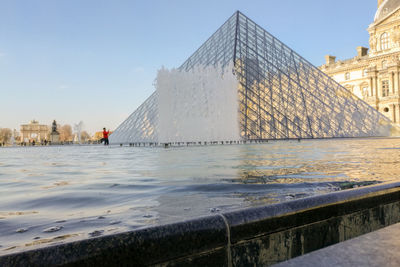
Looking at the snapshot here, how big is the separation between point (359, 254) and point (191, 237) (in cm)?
76

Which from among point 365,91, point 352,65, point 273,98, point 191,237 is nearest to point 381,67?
point 365,91

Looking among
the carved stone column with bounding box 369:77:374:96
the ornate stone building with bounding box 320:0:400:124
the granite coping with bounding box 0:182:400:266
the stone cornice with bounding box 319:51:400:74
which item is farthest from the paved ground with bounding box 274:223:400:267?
the carved stone column with bounding box 369:77:374:96

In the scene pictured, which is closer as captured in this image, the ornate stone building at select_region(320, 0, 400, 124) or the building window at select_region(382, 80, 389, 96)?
the ornate stone building at select_region(320, 0, 400, 124)

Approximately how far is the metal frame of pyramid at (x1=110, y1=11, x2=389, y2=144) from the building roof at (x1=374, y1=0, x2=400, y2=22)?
24.2 metres

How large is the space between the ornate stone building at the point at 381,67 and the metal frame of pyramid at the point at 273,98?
18458 mm

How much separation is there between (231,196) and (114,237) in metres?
1.66

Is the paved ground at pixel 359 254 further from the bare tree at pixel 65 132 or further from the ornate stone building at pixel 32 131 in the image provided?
the ornate stone building at pixel 32 131

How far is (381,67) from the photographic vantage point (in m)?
42.1

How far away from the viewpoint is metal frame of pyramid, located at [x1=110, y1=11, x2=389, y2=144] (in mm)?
20328

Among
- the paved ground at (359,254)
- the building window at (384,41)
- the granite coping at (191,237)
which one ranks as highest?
the building window at (384,41)

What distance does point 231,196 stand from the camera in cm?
266

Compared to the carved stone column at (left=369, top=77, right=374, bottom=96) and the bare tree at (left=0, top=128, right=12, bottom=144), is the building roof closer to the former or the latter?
the carved stone column at (left=369, top=77, right=374, bottom=96)

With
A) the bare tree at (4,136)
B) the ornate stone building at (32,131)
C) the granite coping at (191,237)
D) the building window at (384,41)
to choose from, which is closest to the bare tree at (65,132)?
the ornate stone building at (32,131)

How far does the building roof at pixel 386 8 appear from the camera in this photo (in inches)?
1681
